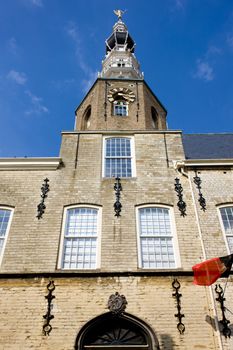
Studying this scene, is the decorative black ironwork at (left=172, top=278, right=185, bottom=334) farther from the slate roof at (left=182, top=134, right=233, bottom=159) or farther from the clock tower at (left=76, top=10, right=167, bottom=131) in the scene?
the clock tower at (left=76, top=10, right=167, bottom=131)

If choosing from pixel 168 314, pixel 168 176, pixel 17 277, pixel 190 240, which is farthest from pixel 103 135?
pixel 168 314

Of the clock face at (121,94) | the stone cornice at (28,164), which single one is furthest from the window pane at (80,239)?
the clock face at (121,94)

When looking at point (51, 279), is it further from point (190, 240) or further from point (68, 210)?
point (190, 240)

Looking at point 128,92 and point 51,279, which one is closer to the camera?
point 51,279

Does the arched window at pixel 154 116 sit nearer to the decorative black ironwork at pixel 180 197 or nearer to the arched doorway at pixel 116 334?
the decorative black ironwork at pixel 180 197

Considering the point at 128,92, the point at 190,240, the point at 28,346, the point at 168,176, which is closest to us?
the point at 28,346

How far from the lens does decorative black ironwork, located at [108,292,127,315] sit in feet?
28.7

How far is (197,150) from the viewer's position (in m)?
15.8

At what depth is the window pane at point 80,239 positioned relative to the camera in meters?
10.0

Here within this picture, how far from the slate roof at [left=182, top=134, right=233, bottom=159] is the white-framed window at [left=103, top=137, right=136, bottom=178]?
2888 millimetres

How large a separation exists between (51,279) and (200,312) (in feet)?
14.2

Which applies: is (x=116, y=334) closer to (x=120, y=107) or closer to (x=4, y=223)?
(x=4, y=223)

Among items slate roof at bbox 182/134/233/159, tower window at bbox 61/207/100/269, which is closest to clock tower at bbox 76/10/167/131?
slate roof at bbox 182/134/233/159

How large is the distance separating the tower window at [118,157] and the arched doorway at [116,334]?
5.55 m
